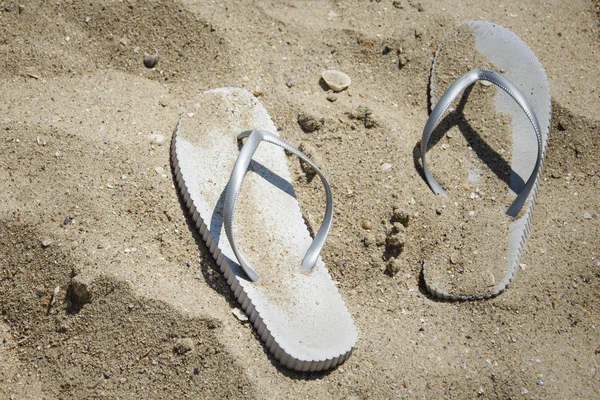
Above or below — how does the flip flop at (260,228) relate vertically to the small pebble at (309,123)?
below

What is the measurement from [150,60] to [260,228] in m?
0.85

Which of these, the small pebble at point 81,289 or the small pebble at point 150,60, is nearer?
the small pebble at point 81,289

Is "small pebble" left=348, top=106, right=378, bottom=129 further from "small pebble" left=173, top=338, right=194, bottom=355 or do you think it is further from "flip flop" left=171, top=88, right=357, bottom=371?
"small pebble" left=173, top=338, right=194, bottom=355

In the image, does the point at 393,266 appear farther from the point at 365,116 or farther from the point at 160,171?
the point at 160,171

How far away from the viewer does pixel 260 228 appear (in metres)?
2.19

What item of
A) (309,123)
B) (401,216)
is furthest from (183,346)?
(309,123)

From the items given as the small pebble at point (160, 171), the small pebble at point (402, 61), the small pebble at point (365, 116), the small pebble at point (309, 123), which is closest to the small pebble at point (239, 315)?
the small pebble at point (160, 171)

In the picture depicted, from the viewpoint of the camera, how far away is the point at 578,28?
296 cm

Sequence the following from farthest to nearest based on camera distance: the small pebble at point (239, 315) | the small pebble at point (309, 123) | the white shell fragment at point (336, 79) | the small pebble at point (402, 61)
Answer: the small pebble at point (402, 61) → the white shell fragment at point (336, 79) → the small pebble at point (309, 123) → the small pebble at point (239, 315)

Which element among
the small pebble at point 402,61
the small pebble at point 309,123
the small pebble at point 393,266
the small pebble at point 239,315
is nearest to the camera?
the small pebble at point 239,315

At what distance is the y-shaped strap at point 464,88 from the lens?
225 cm

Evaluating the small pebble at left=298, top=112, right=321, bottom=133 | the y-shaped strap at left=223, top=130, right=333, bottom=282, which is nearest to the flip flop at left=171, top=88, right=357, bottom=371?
the y-shaped strap at left=223, top=130, right=333, bottom=282

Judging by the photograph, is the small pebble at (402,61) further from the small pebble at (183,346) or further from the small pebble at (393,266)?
the small pebble at (183,346)

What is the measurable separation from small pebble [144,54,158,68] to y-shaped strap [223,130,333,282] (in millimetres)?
506
